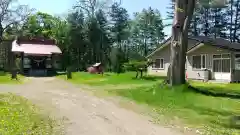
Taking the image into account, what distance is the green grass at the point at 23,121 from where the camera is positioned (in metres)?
Answer: 7.65

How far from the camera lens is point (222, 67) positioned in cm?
2661

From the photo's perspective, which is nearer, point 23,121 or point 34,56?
point 23,121

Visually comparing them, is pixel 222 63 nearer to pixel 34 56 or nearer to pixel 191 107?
pixel 191 107

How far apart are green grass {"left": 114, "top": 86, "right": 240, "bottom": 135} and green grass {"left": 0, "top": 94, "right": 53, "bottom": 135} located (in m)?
4.04

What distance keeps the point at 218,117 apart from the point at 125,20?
174 feet

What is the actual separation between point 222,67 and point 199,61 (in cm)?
324

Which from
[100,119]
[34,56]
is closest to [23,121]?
[100,119]

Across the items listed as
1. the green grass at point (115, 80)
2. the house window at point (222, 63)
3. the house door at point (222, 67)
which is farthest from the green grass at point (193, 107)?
the house window at point (222, 63)

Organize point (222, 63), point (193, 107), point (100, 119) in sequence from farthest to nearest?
point (222, 63) < point (193, 107) < point (100, 119)

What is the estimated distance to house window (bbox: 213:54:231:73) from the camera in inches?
1021

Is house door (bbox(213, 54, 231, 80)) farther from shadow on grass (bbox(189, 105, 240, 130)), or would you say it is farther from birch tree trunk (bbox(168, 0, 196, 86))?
shadow on grass (bbox(189, 105, 240, 130))

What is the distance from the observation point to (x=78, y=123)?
890 cm

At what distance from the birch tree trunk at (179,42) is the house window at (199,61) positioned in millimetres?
12033

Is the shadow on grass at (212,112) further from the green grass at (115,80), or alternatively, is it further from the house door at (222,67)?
the house door at (222,67)
